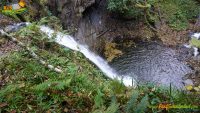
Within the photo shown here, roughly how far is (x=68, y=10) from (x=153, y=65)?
12.8 ft

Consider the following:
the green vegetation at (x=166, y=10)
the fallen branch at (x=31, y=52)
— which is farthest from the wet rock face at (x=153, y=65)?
the fallen branch at (x=31, y=52)

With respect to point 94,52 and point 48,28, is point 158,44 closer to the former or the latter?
point 94,52

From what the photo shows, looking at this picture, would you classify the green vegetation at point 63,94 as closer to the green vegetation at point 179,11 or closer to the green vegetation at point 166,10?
the green vegetation at point 166,10

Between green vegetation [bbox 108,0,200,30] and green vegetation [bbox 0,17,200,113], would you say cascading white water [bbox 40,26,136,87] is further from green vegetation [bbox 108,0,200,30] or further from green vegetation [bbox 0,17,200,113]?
green vegetation [bbox 0,17,200,113]

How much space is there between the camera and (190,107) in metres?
4.88

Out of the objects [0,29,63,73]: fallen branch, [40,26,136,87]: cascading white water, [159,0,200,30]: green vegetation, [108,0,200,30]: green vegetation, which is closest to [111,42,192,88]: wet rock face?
[40,26,136,87]: cascading white water

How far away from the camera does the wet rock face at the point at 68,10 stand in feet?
38.3

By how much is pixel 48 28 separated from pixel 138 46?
13.1ft

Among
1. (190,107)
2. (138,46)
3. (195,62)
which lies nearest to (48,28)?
(138,46)

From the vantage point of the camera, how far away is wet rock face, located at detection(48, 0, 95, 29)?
11664 mm

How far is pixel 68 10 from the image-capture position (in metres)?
11.8

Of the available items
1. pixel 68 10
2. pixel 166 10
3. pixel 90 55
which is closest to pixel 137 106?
pixel 90 55

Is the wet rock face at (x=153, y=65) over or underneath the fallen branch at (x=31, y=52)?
over

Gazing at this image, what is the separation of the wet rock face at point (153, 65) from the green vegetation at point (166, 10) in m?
1.73
